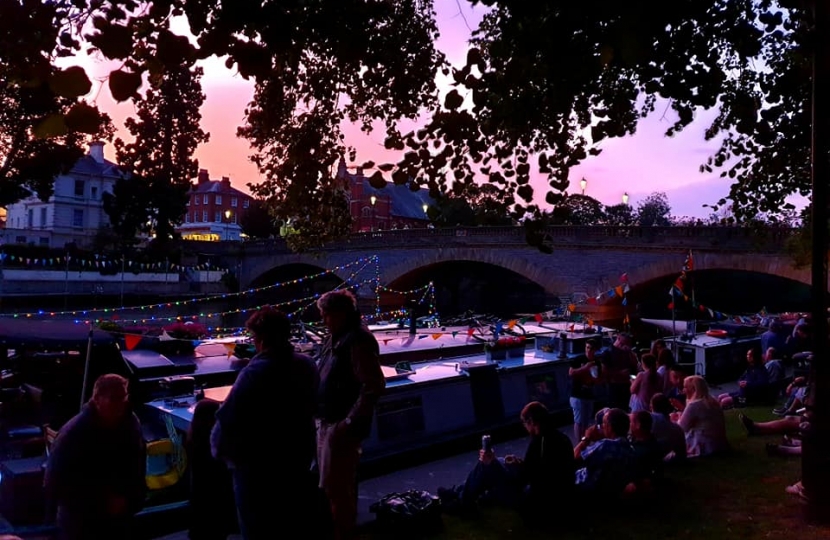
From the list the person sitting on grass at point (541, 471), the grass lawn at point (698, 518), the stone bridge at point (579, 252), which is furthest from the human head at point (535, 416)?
the stone bridge at point (579, 252)

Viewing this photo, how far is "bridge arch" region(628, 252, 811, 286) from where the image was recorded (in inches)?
1008

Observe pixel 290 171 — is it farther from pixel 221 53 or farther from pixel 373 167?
pixel 221 53

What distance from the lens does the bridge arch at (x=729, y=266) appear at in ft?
84.0

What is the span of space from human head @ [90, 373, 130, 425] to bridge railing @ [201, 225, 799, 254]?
17.5 metres

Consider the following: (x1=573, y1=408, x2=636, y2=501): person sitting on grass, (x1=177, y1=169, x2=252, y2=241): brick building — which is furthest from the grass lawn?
(x1=177, y1=169, x2=252, y2=241): brick building

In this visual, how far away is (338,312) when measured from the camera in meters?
4.95

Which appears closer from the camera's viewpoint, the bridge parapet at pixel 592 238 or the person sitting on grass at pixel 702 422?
the person sitting on grass at pixel 702 422

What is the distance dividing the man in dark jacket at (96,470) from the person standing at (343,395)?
1254mm

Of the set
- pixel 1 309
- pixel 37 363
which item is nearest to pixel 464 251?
pixel 1 309

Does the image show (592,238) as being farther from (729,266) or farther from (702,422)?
(702,422)

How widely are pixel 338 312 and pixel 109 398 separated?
152 cm

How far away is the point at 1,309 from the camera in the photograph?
34.7 meters

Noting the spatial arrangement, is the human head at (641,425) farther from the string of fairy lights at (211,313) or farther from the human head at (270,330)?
the string of fairy lights at (211,313)

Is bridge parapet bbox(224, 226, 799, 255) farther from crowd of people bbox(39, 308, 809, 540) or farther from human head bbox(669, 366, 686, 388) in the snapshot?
crowd of people bbox(39, 308, 809, 540)
